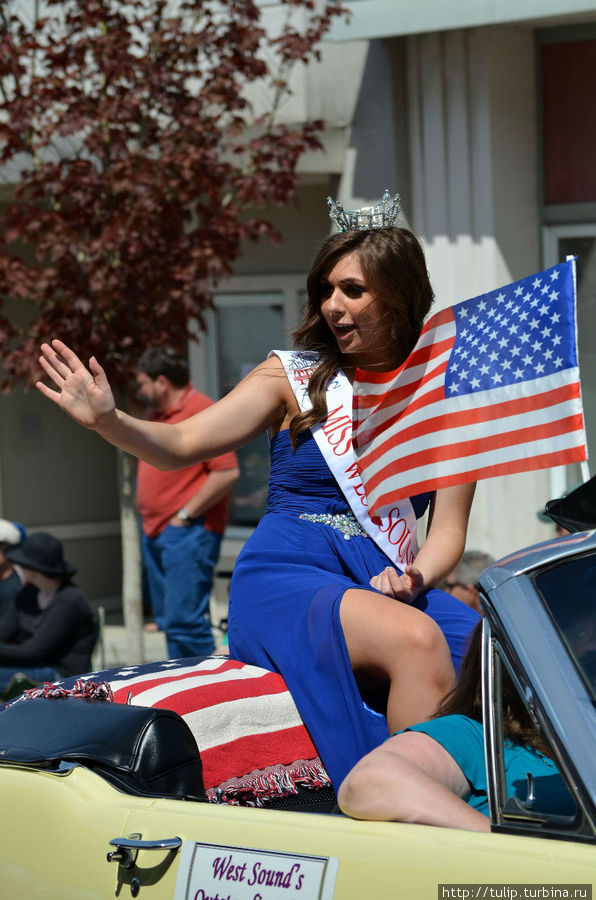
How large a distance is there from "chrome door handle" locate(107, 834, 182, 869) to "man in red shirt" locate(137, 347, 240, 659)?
4.58 m

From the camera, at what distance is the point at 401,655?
2.79 m

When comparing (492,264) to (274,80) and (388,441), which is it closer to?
(274,80)

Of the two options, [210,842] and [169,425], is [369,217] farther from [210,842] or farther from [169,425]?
[210,842]

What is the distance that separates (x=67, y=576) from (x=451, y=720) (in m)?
4.24

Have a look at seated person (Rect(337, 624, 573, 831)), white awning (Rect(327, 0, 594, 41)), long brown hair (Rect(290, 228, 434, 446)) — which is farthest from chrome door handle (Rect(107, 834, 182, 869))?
white awning (Rect(327, 0, 594, 41))

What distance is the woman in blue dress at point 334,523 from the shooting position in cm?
285

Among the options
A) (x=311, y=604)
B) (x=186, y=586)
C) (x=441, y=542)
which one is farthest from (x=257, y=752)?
(x=186, y=586)

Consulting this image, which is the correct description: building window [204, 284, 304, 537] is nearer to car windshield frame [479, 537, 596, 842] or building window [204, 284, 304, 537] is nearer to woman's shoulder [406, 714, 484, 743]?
woman's shoulder [406, 714, 484, 743]

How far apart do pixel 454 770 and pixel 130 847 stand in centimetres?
57

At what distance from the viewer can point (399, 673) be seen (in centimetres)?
279

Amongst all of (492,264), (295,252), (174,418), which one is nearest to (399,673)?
(174,418)

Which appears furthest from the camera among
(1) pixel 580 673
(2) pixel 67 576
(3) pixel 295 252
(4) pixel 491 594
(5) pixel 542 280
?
(3) pixel 295 252

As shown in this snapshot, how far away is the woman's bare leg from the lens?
2.77m

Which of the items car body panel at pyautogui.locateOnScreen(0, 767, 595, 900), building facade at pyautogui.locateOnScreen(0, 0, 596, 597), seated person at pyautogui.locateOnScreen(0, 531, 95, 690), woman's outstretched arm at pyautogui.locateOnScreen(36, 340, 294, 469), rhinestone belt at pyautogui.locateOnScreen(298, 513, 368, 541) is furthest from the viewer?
building facade at pyautogui.locateOnScreen(0, 0, 596, 597)
